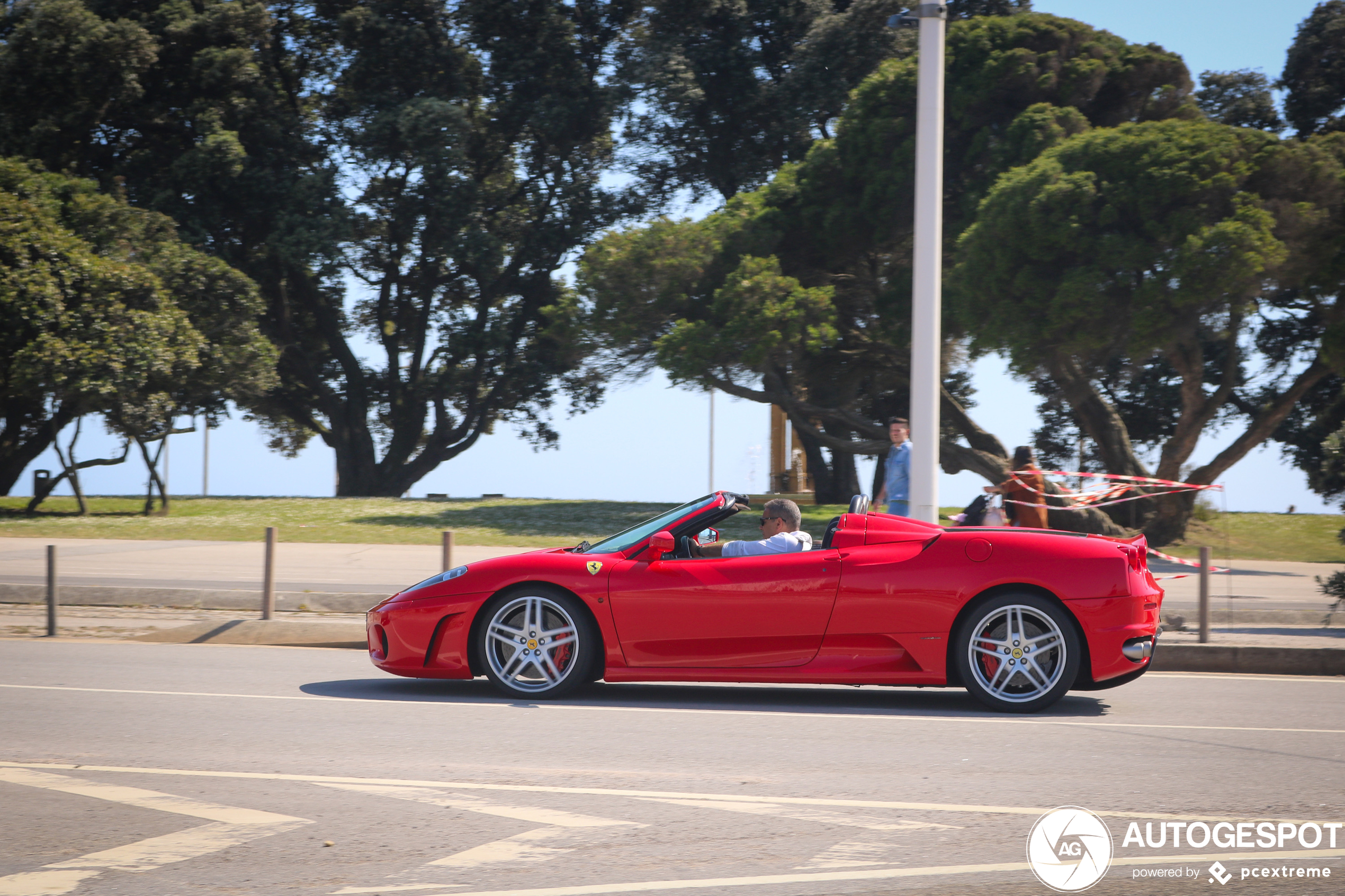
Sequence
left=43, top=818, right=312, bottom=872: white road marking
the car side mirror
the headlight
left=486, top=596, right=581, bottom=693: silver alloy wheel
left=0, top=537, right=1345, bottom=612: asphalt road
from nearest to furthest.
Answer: left=43, top=818, right=312, bottom=872: white road marking → the car side mirror → left=486, top=596, right=581, bottom=693: silver alloy wheel → the headlight → left=0, top=537, right=1345, bottom=612: asphalt road

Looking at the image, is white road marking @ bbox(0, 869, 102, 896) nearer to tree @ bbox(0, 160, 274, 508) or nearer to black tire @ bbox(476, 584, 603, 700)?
black tire @ bbox(476, 584, 603, 700)

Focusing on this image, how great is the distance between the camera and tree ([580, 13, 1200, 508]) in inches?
1102

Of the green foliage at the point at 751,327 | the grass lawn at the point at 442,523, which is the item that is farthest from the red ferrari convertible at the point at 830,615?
the green foliage at the point at 751,327

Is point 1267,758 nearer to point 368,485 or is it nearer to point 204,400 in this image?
point 204,400

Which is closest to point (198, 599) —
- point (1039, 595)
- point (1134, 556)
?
point (1039, 595)

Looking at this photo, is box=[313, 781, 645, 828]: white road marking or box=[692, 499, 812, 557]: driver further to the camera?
box=[692, 499, 812, 557]: driver

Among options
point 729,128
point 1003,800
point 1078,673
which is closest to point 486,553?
point 1078,673

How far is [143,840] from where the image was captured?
4457mm

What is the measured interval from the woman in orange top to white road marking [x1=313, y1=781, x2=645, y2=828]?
735cm

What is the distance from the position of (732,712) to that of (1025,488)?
5626mm

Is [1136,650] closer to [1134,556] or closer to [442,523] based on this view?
[1134,556]

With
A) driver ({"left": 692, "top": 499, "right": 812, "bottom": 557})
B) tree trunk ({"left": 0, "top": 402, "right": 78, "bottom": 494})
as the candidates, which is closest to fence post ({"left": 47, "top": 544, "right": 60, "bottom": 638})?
driver ({"left": 692, "top": 499, "right": 812, "bottom": 557})

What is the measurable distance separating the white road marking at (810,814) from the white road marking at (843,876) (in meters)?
0.53

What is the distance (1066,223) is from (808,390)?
9767mm
